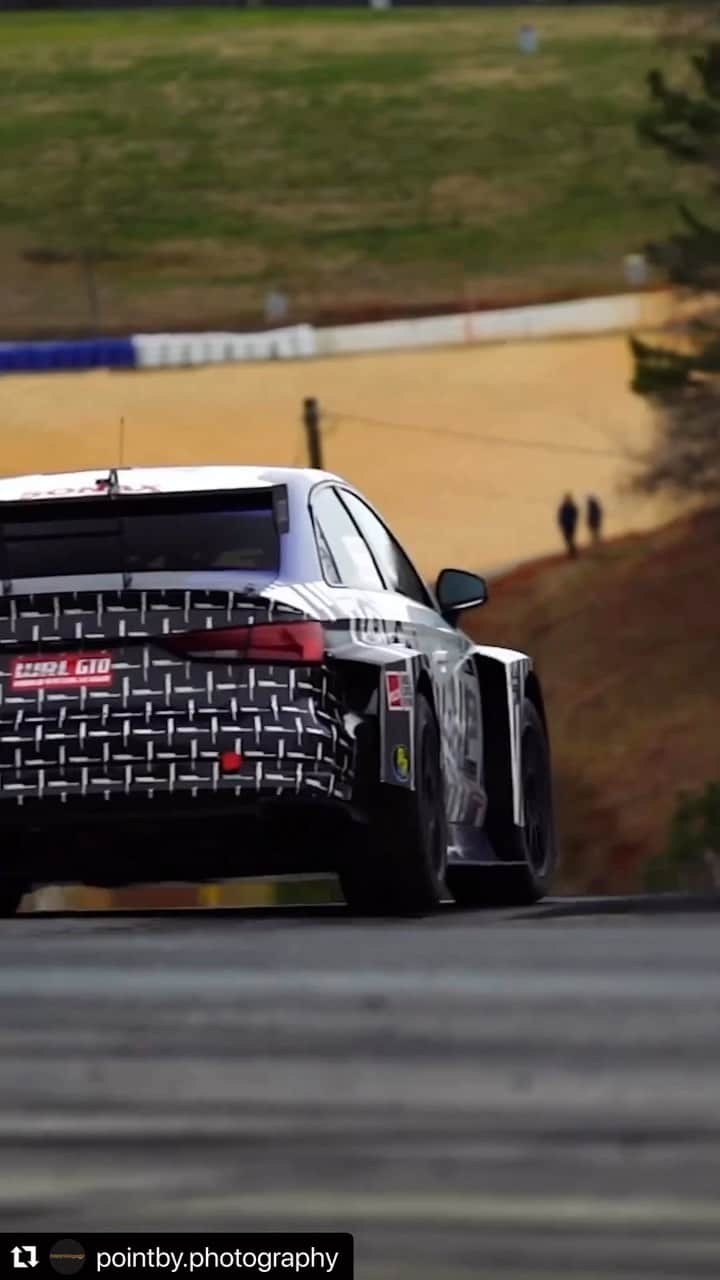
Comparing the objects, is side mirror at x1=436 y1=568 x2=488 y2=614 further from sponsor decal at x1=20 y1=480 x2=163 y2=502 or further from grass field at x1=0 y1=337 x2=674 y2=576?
grass field at x1=0 y1=337 x2=674 y2=576

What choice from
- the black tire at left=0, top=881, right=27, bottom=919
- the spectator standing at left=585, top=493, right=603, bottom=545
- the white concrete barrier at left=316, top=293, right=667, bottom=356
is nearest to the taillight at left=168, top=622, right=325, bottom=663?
the black tire at left=0, top=881, right=27, bottom=919

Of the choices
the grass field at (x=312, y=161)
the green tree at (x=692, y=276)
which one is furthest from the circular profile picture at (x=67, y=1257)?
the grass field at (x=312, y=161)

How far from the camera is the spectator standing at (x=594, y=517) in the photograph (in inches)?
3214

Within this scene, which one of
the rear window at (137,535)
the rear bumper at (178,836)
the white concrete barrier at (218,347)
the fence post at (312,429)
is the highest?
the white concrete barrier at (218,347)

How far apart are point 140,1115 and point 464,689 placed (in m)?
7.51

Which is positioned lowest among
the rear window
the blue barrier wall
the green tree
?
the rear window

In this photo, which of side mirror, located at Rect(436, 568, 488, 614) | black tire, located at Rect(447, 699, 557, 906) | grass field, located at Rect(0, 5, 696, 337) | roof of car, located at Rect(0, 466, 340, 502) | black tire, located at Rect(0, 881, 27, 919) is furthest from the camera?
grass field, located at Rect(0, 5, 696, 337)

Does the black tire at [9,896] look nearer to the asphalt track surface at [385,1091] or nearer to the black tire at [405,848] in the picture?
the black tire at [405,848]

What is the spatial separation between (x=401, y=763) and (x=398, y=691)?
0.76ft

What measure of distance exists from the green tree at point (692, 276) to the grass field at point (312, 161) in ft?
62.4

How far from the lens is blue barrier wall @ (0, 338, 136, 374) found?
277 ft

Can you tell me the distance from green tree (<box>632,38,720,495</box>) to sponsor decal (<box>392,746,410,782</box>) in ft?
150

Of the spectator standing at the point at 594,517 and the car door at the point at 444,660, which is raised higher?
the spectator standing at the point at 594,517

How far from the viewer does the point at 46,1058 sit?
28.4 ft
